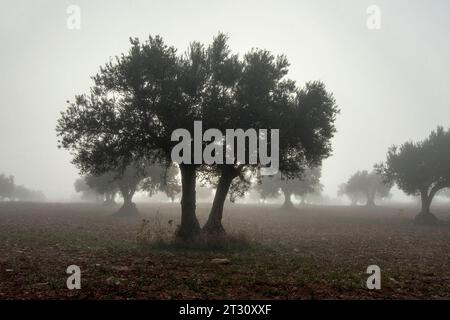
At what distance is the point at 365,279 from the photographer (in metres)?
13.6

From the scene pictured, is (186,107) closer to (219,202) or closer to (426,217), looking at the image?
(219,202)

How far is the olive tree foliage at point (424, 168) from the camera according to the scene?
155 feet

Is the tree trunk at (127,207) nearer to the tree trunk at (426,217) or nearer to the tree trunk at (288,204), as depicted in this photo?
the tree trunk at (288,204)

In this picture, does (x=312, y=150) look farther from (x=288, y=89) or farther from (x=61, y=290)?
(x=61, y=290)

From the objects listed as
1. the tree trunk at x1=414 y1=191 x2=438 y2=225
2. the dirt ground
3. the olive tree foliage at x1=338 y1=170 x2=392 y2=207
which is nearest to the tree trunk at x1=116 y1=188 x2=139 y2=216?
the dirt ground

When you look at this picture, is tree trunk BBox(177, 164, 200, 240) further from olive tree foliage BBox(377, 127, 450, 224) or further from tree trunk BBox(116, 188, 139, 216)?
Answer: olive tree foliage BBox(377, 127, 450, 224)

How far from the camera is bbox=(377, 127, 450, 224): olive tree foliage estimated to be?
47250 mm

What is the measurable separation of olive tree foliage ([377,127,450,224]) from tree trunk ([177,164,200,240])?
127 feet

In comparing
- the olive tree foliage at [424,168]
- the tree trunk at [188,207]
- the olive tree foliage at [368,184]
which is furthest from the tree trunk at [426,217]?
the olive tree foliage at [368,184]

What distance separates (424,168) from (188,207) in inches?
1552

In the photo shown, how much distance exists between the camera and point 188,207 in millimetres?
23516

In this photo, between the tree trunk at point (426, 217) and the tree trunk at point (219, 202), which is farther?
the tree trunk at point (426, 217)

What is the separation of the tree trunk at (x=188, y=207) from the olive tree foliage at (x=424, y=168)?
127 feet

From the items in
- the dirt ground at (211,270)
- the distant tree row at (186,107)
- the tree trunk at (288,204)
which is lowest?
the tree trunk at (288,204)
